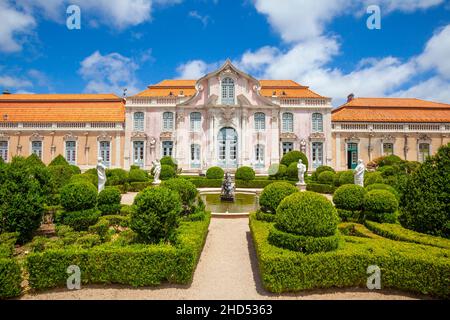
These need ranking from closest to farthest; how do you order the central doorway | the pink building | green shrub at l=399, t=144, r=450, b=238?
1. green shrub at l=399, t=144, r=450, b=238
2. the pink building
3. the central doorway

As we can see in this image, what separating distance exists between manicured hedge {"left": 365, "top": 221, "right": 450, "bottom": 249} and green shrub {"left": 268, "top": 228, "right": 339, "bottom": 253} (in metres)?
2.34

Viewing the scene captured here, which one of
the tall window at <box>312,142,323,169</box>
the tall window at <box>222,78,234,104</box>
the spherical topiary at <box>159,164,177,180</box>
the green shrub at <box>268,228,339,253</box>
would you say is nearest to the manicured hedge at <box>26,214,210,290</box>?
the green shrub at <box>268,228,339,253</box>

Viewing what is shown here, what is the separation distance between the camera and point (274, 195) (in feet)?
30.2

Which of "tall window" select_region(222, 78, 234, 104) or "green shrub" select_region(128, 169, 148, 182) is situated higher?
"tall window" select_region(222, 78, 234, 104)

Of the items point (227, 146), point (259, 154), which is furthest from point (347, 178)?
point (227, 146)

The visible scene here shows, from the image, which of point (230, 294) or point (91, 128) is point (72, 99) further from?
point (230, 294)

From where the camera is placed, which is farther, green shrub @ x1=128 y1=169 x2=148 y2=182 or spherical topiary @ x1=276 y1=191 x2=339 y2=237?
green shrub @ x1=128 y1=169 x2=148 y2=182

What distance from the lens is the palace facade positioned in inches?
1104

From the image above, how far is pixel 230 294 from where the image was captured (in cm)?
556

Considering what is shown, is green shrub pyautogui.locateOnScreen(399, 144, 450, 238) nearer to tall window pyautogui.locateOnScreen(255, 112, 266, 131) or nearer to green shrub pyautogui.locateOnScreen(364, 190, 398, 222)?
green shrub pyautogui.locateOnScreen(364, 190, 398, 222)

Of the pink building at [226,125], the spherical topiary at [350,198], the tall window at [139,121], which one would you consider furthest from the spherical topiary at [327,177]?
the tall window at [139,121]

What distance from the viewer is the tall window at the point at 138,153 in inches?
1135

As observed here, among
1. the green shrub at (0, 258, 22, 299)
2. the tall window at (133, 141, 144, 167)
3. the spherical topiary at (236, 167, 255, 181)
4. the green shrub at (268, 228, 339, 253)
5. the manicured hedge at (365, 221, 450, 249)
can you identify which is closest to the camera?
the green shrub at (0, 258, 22, 299)
